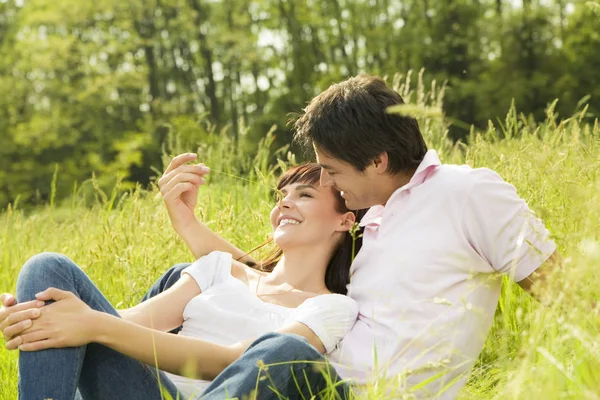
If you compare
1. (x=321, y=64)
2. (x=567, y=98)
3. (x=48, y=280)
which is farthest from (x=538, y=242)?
(x=321, y=64)

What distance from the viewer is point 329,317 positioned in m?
2.68

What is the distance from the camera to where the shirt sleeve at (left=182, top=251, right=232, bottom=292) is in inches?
121

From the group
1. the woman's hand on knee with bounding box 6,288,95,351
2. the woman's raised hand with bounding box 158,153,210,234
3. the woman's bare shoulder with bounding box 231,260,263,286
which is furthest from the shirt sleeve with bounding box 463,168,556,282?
the woman's hand on knee with bounding box 6,288,95,351

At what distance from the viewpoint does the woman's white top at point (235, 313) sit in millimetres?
2689

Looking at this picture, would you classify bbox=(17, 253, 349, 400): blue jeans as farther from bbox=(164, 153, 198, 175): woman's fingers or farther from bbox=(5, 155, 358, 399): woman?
bbox=(164, 153, 198, 175): woman's fingers

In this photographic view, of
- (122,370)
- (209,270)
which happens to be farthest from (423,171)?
(122,370)

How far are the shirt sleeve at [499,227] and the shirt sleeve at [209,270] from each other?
97cm

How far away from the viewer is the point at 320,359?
7.79 feet

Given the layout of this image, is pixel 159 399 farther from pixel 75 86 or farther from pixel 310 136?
pixel 75 86

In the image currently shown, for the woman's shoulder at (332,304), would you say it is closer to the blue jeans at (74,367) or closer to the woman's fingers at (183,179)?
the blue jeans at (74,367)

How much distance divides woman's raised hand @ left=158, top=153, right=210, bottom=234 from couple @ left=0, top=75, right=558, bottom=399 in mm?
11

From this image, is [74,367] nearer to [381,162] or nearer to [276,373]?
[276,373]

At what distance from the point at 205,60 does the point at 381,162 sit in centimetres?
2219

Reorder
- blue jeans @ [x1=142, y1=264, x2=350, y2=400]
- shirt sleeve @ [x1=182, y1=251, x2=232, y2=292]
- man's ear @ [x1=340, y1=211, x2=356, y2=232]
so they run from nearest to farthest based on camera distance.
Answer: blue jeans @ [x1=142, y1=264, x2=350, y2=400] < shirt sleeve @ [x1=182, y1=251, x2=232, y2=292] < man's ear @ [x1=340, y1=211, x2=356, y2=232]
